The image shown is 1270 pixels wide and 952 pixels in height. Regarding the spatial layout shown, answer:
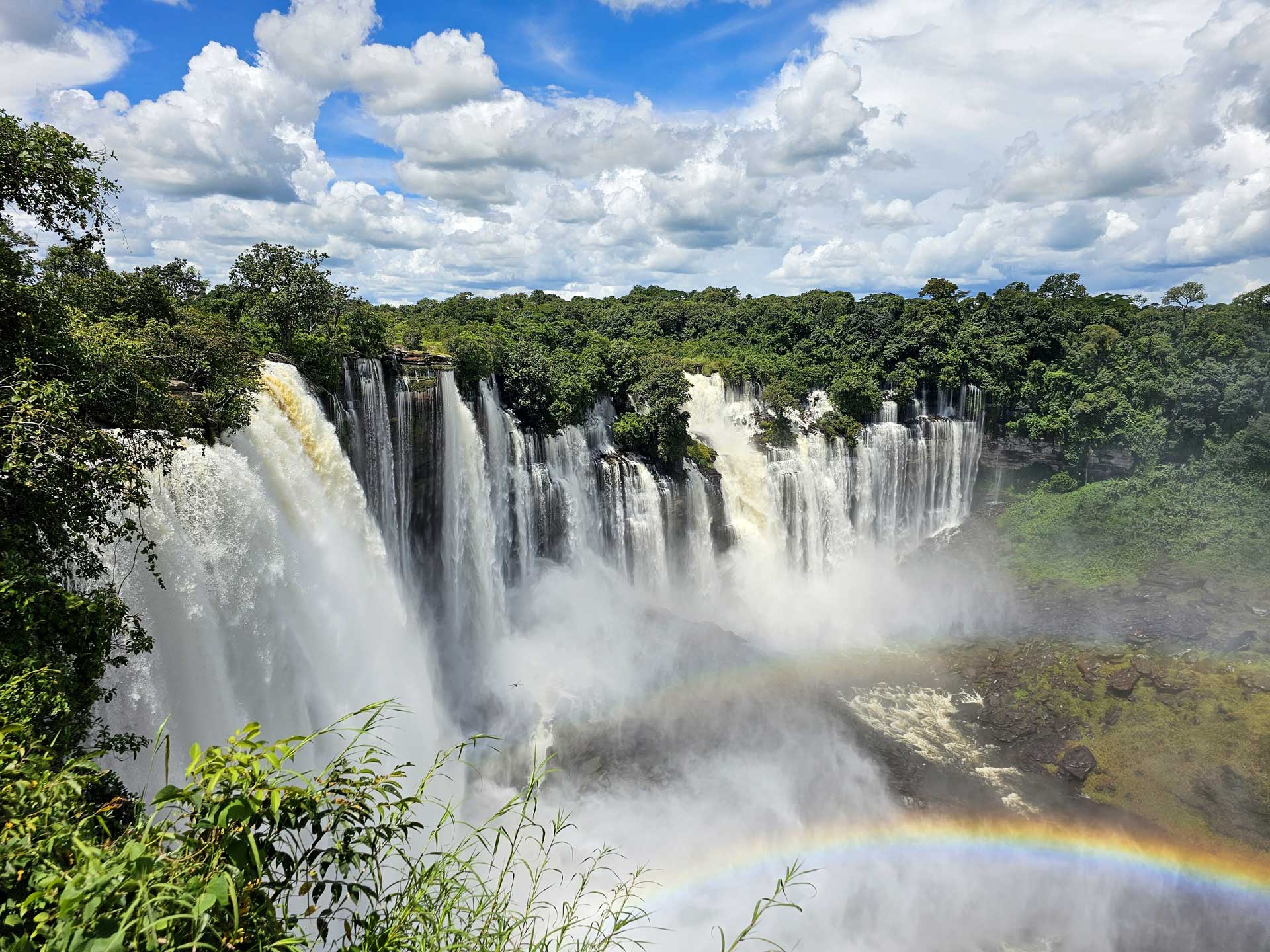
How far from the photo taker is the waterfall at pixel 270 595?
10.7 meters

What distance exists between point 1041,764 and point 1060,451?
82.2 ft

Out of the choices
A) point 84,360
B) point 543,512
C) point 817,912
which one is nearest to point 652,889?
point 817,912

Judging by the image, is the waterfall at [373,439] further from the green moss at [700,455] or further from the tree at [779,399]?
the tree at [779,399]

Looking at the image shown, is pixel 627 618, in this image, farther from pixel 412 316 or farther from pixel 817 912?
pixel 412 316

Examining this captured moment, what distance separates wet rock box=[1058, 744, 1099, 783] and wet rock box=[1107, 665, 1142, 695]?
11.7 feet

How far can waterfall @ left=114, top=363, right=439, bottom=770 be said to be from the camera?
10656mm

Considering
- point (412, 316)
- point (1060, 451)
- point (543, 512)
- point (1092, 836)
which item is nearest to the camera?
point (1092, 836)

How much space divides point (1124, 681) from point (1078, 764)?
4.96 m

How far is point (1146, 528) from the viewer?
32625mm

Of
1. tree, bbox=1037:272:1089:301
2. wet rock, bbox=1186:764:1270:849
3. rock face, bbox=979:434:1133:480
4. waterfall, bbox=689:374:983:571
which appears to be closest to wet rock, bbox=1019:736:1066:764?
wet rock, bbox=1186:764:1270:849

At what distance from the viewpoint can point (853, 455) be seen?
3456 cm

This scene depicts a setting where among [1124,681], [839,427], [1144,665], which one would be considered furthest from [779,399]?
[1144,665]

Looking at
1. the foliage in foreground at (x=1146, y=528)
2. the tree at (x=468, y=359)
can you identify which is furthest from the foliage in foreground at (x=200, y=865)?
the foliage in foreground at (x=1146, y=528)

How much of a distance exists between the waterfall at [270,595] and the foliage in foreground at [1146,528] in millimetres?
31258
